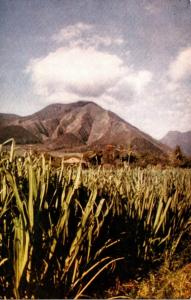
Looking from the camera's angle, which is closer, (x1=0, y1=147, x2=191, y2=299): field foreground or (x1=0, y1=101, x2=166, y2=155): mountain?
(x1=0, y1=147, x2=191, y2=299): field foreground

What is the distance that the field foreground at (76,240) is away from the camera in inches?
46.3

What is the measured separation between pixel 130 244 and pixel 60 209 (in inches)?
24.8

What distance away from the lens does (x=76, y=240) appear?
51.4 inches

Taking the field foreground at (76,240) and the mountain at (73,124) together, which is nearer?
the field foreground at (76,240)

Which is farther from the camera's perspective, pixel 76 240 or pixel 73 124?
pixel 73 124

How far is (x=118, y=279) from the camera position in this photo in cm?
160

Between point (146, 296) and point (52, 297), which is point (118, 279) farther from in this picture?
point (52, 297)

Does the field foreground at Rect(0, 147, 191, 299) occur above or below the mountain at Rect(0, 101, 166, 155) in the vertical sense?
below

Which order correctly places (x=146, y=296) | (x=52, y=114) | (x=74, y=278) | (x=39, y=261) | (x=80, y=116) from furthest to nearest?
1. (x=52, y=114)
2. (x=80, y=116)
3. (x=146, y=296)
4. (x=74, y=278)
5. (x=39, y=261)

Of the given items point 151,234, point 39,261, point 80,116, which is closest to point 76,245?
point 39,261

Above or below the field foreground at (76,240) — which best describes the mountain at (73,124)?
above

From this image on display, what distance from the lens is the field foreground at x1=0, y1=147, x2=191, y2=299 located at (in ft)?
3.86

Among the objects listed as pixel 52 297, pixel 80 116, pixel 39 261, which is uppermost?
pixel 80 116

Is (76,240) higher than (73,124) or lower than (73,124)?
lower
